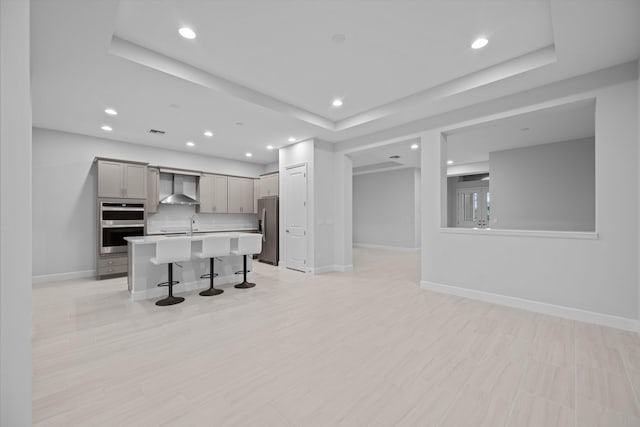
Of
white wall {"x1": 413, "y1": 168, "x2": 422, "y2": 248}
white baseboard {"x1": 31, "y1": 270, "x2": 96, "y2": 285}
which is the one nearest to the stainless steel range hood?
white baseboard {"x1": 31, "y1": 270, "x2": 96, "y2": 285}

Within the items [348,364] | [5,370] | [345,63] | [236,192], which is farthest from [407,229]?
[5,370]

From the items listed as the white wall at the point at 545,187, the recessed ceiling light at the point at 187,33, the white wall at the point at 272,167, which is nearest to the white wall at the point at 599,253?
the white wall at the point at 545,187

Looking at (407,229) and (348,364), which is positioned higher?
(407,229)

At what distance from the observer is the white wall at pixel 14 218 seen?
112cm

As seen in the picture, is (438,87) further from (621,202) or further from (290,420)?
(290,420)

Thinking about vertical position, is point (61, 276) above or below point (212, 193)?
below

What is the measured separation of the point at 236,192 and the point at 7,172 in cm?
671

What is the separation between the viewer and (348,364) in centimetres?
224

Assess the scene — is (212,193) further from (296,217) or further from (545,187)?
(545,187)

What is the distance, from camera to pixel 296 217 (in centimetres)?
609

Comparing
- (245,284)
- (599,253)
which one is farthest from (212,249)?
(599,253)

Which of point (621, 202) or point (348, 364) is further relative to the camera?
point (621, 202)

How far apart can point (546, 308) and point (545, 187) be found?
4158 millimetres

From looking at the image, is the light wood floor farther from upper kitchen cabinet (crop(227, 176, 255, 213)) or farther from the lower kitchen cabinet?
Answer: upper kitchen cabinet (crop(227, 176, 255, 213))
